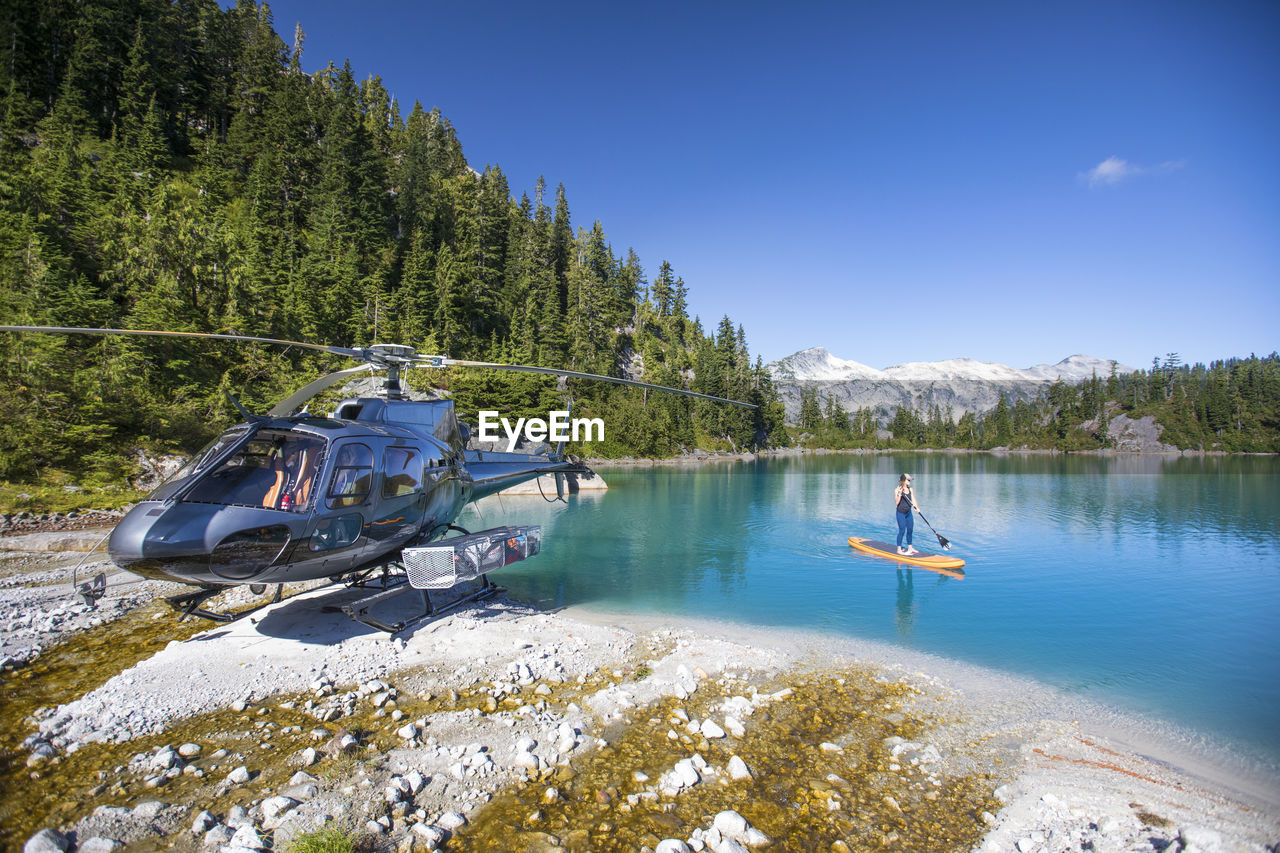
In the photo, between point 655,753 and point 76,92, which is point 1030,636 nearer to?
point 655,753

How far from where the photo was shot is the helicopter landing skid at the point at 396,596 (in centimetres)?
802

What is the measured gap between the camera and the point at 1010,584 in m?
14.1

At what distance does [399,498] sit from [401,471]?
41cm

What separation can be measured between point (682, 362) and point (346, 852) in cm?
8437

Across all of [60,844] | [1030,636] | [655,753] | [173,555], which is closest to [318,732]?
[60,844]

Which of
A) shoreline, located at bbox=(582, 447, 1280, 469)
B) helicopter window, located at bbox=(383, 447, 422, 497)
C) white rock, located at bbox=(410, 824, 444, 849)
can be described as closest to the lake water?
helicopter window, located at bbox=(383, 447, 422, 497)

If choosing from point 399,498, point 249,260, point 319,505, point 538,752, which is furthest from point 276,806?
point 249,260

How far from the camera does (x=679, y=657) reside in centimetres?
788

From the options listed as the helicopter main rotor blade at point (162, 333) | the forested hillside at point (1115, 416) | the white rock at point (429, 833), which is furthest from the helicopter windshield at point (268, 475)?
the forested hillside at point (1115, 416)

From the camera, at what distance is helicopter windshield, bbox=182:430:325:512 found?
6.38m

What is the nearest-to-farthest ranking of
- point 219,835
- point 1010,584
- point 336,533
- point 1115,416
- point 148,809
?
point 219,835 → point 148,809 → point 336,533 → point 1010,584 → point 1115,416

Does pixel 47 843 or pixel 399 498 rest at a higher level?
pixel 399 498

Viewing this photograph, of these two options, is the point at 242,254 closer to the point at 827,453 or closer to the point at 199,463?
the point at 199,463

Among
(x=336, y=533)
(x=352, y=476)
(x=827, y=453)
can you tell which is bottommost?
(x=827, y=453)
